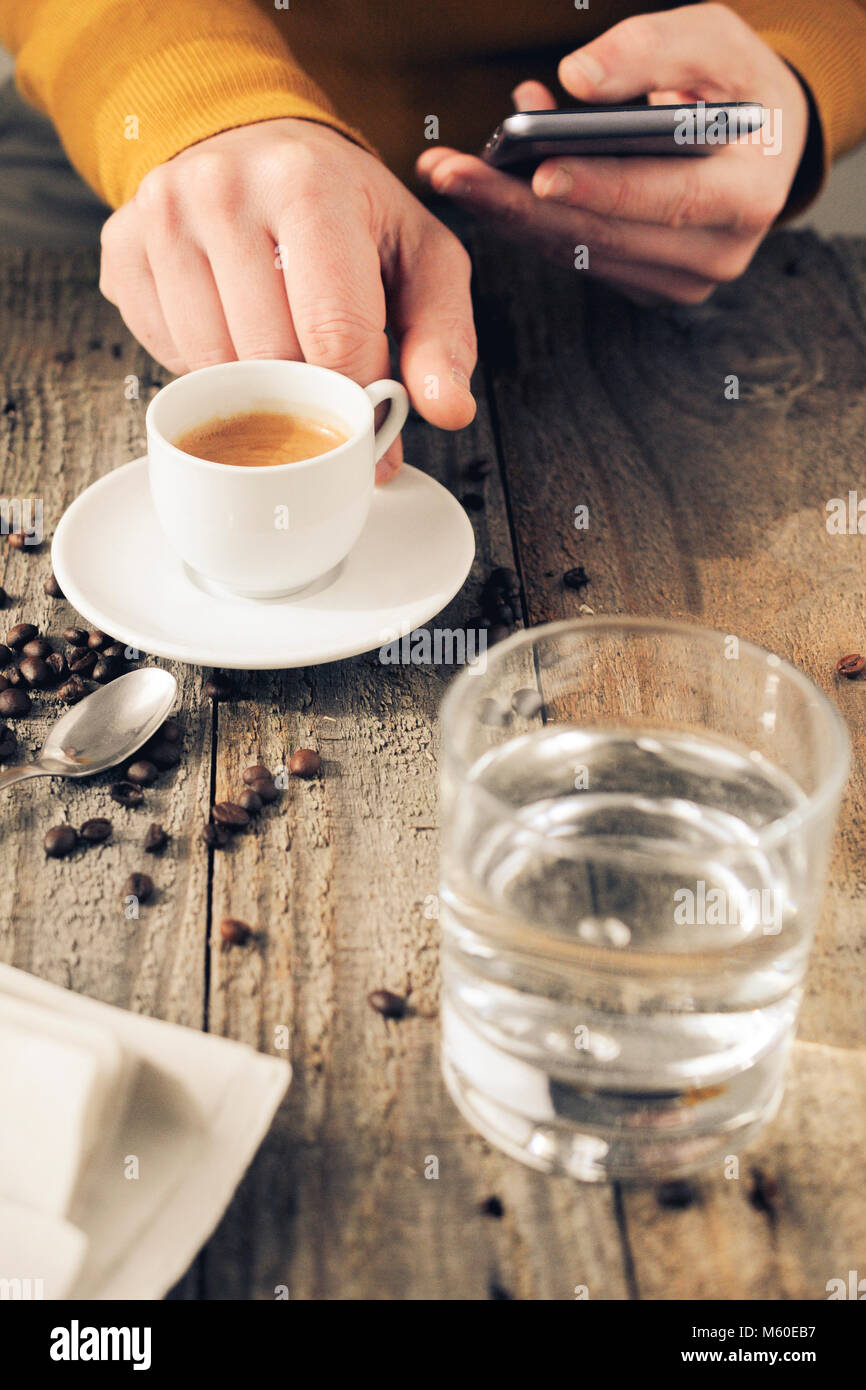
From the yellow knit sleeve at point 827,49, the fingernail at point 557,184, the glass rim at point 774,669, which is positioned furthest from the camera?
the yellow knit sleeve at point 827,49

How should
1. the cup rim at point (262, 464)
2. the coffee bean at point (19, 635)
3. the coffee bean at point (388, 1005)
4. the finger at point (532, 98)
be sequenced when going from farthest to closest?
the finger at point (532, 98), the coffee bean at point (19, 635), the cup rim at point (262, 464), the coffee bean at point (388, 1005)

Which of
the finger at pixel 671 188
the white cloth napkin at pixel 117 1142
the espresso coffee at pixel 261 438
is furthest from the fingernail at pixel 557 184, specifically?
the white cloth napkin at pixel 117 1142

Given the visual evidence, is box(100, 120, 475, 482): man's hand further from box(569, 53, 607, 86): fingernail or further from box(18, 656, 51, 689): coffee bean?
box(18, 656, 51, 689): coffee bean

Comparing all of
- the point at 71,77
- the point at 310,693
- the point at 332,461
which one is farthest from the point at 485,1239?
the point at 71,77

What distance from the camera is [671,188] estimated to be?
1.53 m

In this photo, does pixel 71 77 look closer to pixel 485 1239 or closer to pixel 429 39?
pixel 429 39

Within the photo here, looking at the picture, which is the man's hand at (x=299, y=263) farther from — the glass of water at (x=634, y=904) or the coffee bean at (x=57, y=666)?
the glass of water at (x=634, y=904)

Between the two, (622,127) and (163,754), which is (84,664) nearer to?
(163,754)

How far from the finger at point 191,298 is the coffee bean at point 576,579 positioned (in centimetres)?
52

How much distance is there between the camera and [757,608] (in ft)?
4.25

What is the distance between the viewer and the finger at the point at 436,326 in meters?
1.31

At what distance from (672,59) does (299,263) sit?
0.70 metres

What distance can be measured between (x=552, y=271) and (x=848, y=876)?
→ 52.0 inches

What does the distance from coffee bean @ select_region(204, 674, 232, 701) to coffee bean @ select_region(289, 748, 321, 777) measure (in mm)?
125
